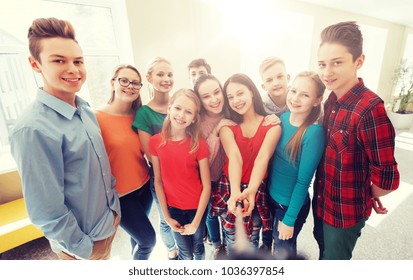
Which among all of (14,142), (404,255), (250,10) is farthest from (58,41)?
(404,255)

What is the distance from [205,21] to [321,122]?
0.72 meters

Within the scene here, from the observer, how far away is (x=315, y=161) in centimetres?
88

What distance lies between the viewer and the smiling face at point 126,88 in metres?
0.92

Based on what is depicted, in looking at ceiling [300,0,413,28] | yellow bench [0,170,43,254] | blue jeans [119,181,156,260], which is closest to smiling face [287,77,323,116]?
ceiling [300,0,413,28]

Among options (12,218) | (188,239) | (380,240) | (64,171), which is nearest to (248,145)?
(188,239)

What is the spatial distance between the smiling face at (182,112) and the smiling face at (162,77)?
0.33 feet

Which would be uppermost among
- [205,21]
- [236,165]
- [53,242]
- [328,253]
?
[205,21]

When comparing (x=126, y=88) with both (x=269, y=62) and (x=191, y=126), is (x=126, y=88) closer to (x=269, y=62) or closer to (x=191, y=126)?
(x=191, y=126)

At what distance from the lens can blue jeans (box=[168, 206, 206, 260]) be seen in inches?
43.4

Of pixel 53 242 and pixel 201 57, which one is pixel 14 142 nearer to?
pixel 53 242

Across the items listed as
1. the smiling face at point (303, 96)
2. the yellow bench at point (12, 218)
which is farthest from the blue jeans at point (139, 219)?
the yellow bench at point (12, 218)

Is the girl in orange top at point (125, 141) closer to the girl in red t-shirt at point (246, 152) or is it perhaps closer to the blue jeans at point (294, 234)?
the girl in red t-shirt at point (246, 152)

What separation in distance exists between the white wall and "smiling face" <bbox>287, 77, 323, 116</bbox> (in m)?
0.26

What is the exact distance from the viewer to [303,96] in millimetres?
841
